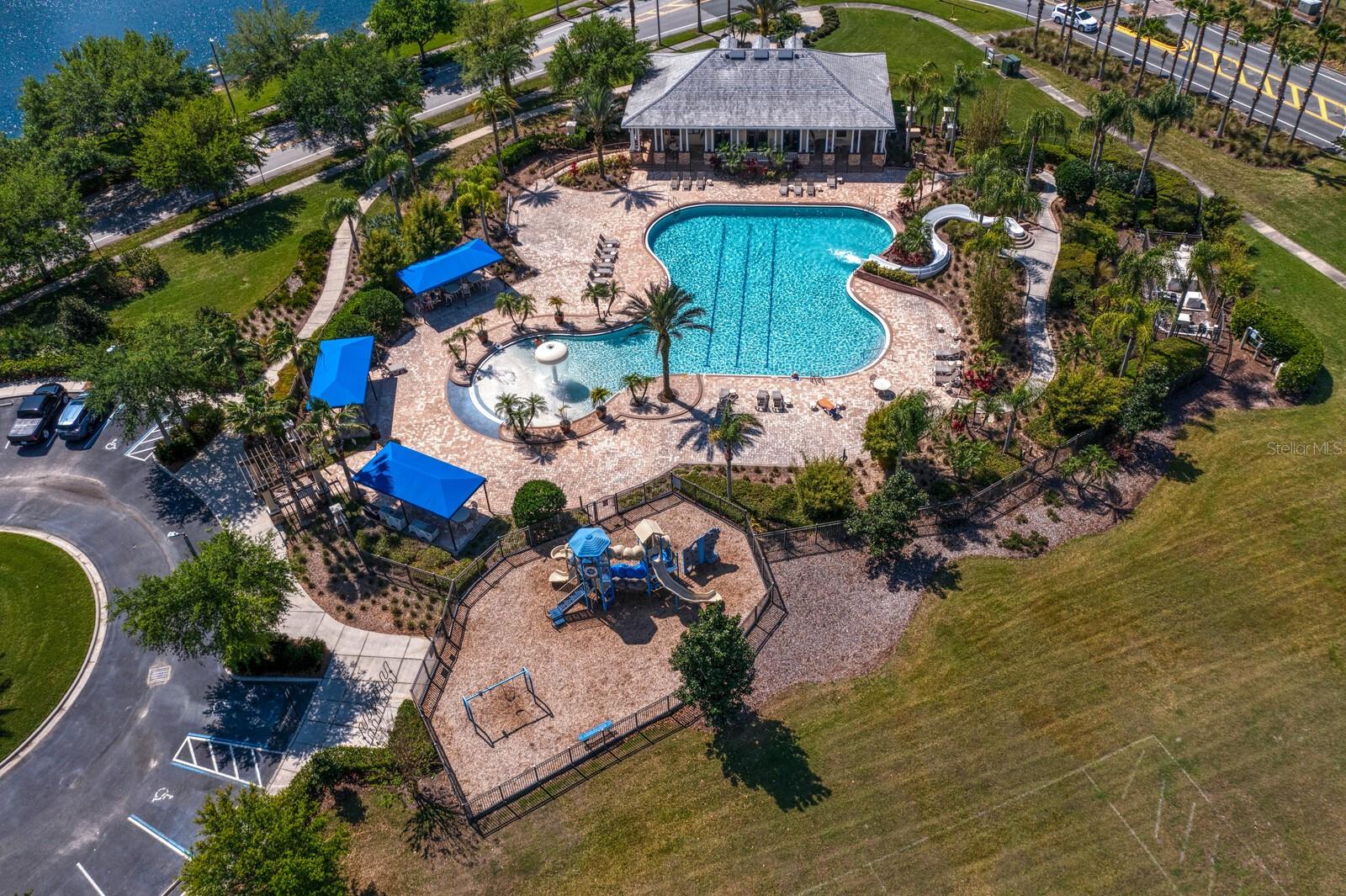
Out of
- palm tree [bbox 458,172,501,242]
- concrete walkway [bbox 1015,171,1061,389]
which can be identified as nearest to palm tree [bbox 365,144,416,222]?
palm tree [bbox 458,172,501,242]

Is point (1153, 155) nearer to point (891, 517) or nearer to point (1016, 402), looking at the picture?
point (1016, 402)

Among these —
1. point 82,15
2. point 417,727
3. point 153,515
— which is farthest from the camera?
point 82,15

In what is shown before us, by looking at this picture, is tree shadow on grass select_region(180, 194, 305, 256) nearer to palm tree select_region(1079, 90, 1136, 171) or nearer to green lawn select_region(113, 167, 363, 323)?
green lawn select_region(113, 167, 363, 323)

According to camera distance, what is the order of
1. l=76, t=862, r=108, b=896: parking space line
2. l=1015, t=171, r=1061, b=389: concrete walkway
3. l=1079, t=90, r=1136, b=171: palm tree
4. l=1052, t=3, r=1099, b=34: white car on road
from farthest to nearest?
l=1052, t=3, r=1099, b=34: white car on road
l=1079, t=90, r=1136, b=171: palm tree
l=1015, t=171, r=1061, b=389: concrete walkway
l=76, t=862, r=108, b=896: parking space line

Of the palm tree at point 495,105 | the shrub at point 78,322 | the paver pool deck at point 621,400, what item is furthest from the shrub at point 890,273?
the shrub at point 78,322

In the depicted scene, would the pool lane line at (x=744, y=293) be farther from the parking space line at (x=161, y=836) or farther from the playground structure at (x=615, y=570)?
the parking space line at (x=161, y=836)

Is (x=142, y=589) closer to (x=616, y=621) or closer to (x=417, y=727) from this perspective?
(x=417, y=727)

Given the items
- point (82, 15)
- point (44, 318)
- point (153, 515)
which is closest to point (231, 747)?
point (153, 515)

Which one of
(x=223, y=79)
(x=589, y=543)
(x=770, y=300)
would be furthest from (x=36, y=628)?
(x=223, y=79)
